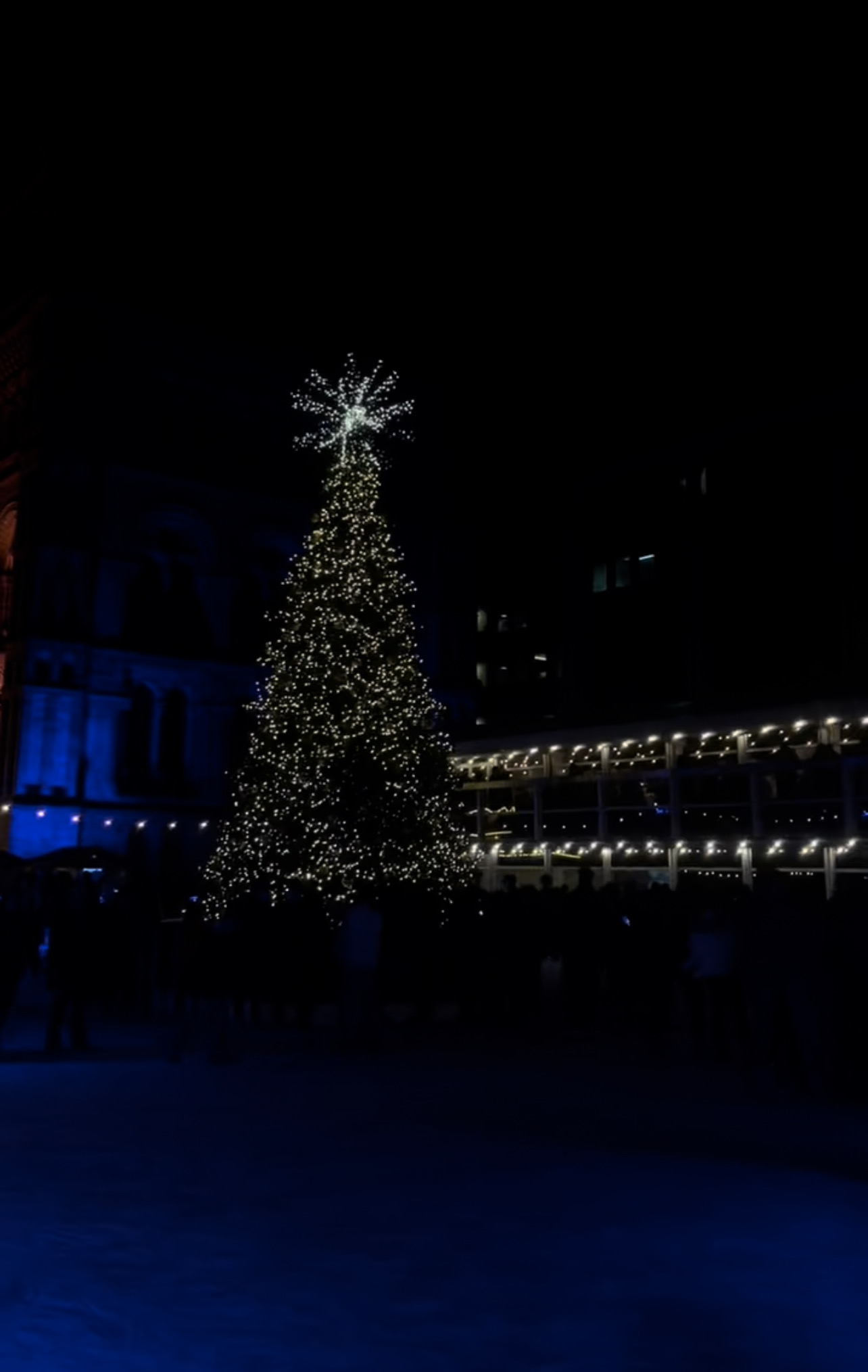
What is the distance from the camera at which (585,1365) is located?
430 cm

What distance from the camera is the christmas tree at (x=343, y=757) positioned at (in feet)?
60.4

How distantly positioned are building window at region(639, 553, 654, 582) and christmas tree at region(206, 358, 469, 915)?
2577 centimetres

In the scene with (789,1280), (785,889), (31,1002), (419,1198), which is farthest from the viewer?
(31,1002)

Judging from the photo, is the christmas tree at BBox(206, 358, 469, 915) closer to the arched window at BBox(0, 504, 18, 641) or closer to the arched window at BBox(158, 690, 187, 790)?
the arched window at BBox(158, 690, 187, 790)

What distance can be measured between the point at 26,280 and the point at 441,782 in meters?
25.1

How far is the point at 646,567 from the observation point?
1772 inches

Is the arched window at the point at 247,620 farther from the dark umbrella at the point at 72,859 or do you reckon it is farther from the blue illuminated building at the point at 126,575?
the dark umbrella at the point at 72,859

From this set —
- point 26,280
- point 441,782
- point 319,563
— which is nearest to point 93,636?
point 26,280

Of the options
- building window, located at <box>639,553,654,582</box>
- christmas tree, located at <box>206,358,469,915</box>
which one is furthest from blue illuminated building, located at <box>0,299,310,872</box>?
christmas tree, located at <box>206,358,469,915</box>

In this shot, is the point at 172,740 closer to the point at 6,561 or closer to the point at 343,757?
the point at 6,561

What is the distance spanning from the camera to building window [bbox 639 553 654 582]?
44750mm

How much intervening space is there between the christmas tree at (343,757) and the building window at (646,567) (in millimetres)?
25774

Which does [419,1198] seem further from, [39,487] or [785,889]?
[39,487]

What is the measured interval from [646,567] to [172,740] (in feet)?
63.7
